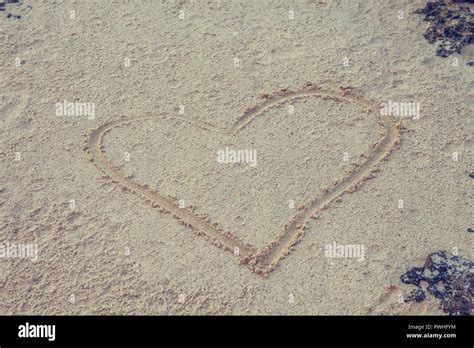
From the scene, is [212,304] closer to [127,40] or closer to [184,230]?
[184,230]

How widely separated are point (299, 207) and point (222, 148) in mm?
978

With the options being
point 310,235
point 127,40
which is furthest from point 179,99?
point 310,235

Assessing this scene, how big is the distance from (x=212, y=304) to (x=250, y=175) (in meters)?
1.38

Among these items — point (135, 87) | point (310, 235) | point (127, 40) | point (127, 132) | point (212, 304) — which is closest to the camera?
point (212, 304)

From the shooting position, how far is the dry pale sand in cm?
528

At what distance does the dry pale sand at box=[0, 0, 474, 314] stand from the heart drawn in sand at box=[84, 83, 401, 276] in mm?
16

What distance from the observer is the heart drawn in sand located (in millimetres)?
5453

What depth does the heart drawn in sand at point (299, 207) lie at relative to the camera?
17.9 feet

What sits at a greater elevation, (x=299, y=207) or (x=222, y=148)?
(x=222, y=148)

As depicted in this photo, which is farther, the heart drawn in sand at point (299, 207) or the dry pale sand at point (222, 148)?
the heart drawn in sand at point (299, 207)

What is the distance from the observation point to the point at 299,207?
5.74 metres

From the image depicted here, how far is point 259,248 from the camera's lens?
5457 mm

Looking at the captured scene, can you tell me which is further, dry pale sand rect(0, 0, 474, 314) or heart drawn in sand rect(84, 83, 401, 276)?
heart drawn in sand rect(84, 83, 401, 276)

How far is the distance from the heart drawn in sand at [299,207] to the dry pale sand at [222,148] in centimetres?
2
